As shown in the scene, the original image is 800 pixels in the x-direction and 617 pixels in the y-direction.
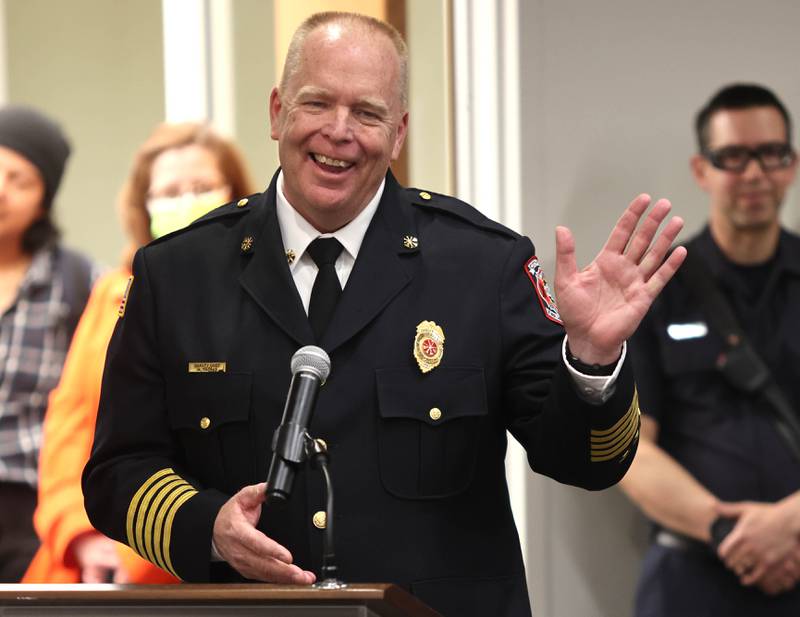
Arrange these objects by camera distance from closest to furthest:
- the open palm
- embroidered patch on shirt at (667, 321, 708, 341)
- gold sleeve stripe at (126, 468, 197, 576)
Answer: the open palm
gold sleeve stripe at (126, 468, 197, 576)
embroidered patch on shirt at (667, 321, 708, 341)

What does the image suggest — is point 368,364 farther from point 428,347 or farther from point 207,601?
point 207,601

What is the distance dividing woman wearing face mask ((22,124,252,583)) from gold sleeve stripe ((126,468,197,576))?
1.19 m

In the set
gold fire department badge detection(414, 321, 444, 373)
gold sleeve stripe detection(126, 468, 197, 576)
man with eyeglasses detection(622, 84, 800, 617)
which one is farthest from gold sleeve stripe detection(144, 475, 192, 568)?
man with eyeglasses detection(622, 84, 800, 617)

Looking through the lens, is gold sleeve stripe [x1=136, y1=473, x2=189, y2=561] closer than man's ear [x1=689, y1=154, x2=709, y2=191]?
Yes

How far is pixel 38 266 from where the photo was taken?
3992 millimetres

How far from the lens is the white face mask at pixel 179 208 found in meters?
3.68

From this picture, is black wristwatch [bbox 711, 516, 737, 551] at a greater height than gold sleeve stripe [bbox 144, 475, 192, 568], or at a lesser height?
lesser

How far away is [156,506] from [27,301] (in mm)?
1861

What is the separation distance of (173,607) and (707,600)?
7.78 feet

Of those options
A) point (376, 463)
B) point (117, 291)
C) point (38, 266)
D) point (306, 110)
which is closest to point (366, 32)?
point (306, 110)

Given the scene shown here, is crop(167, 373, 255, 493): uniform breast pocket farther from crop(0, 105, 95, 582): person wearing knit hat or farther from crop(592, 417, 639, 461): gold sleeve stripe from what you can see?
crop(0, 105, 95, 582): person wearing knit hat

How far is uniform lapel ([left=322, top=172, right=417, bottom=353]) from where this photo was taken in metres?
2.22

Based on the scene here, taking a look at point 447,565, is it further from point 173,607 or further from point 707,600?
point 707,600

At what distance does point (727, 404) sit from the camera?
3.82 m
